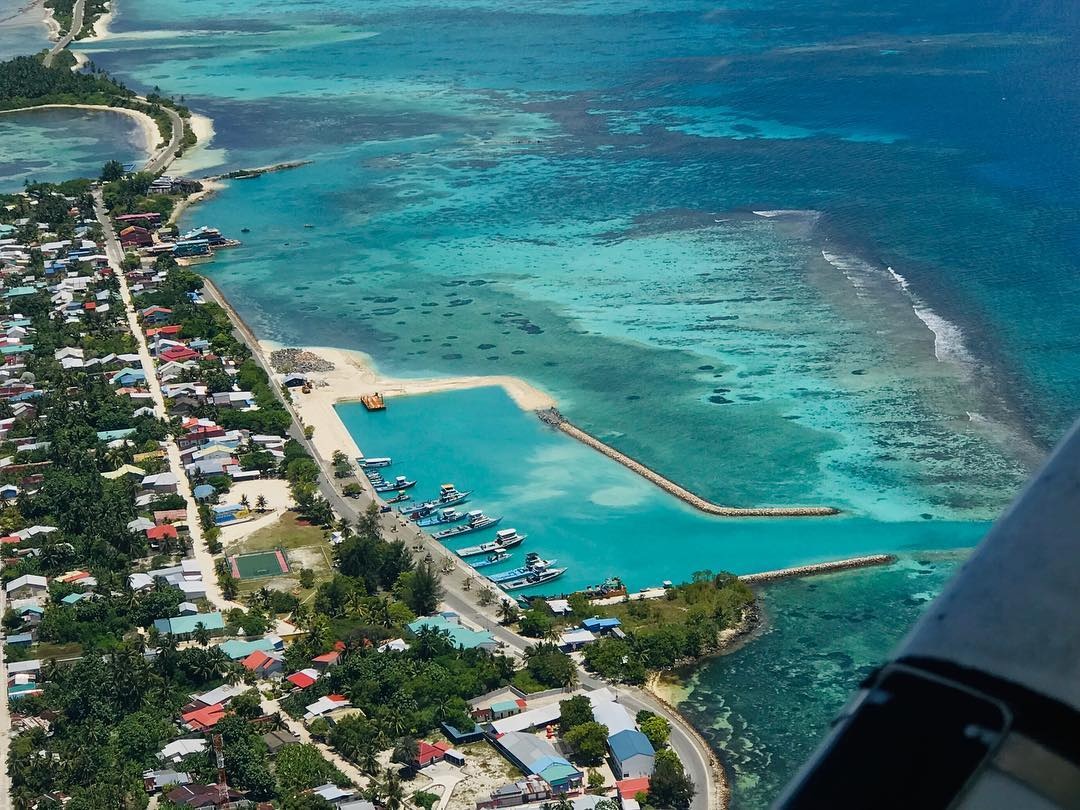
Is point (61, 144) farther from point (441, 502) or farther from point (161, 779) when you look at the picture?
point (161, 779)

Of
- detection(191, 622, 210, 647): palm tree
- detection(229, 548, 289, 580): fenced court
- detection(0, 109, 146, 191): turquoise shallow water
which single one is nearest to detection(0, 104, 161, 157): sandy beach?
detection(0, 109, 146, 191): turquoise shallow water

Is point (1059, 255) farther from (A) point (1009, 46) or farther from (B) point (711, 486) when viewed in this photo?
(A) point (1009, 46)

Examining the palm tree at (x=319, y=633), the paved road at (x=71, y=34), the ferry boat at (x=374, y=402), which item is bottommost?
the palm tree at (x=319, y=633)

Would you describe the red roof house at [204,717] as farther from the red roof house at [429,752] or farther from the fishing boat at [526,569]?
the fishing boat at [526,569]

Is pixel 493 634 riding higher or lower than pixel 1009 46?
lower

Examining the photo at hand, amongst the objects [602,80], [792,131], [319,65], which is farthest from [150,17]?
[792,131]

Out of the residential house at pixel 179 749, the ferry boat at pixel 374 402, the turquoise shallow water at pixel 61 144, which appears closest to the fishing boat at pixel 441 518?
the ferry boat at pixel 374 402
